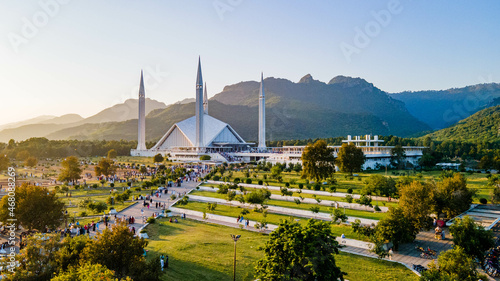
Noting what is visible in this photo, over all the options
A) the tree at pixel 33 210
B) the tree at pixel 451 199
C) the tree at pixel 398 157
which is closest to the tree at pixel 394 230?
the tree at pixel 451 199

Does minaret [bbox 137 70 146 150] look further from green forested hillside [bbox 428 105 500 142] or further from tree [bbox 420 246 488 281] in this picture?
tree [bbox 420 246 488 281]

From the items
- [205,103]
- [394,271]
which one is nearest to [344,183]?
[394,271]

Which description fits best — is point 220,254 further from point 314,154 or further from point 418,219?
point 314,154

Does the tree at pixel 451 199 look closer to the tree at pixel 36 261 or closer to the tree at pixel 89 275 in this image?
the tree at pixel 89 275

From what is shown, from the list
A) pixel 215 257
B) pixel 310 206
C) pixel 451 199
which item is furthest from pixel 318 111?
pixel 215 257

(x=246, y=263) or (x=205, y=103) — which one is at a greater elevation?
(x=205, y=103)

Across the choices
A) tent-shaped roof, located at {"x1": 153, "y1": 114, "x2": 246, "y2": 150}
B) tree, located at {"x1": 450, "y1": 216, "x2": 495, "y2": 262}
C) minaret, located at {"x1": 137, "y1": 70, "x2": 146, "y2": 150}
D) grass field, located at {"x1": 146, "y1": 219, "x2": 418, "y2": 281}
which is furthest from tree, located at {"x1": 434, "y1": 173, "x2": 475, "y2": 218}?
minaret, located at {"x1": 137, "y1": 70, "x2": 146, "y2": 150}
